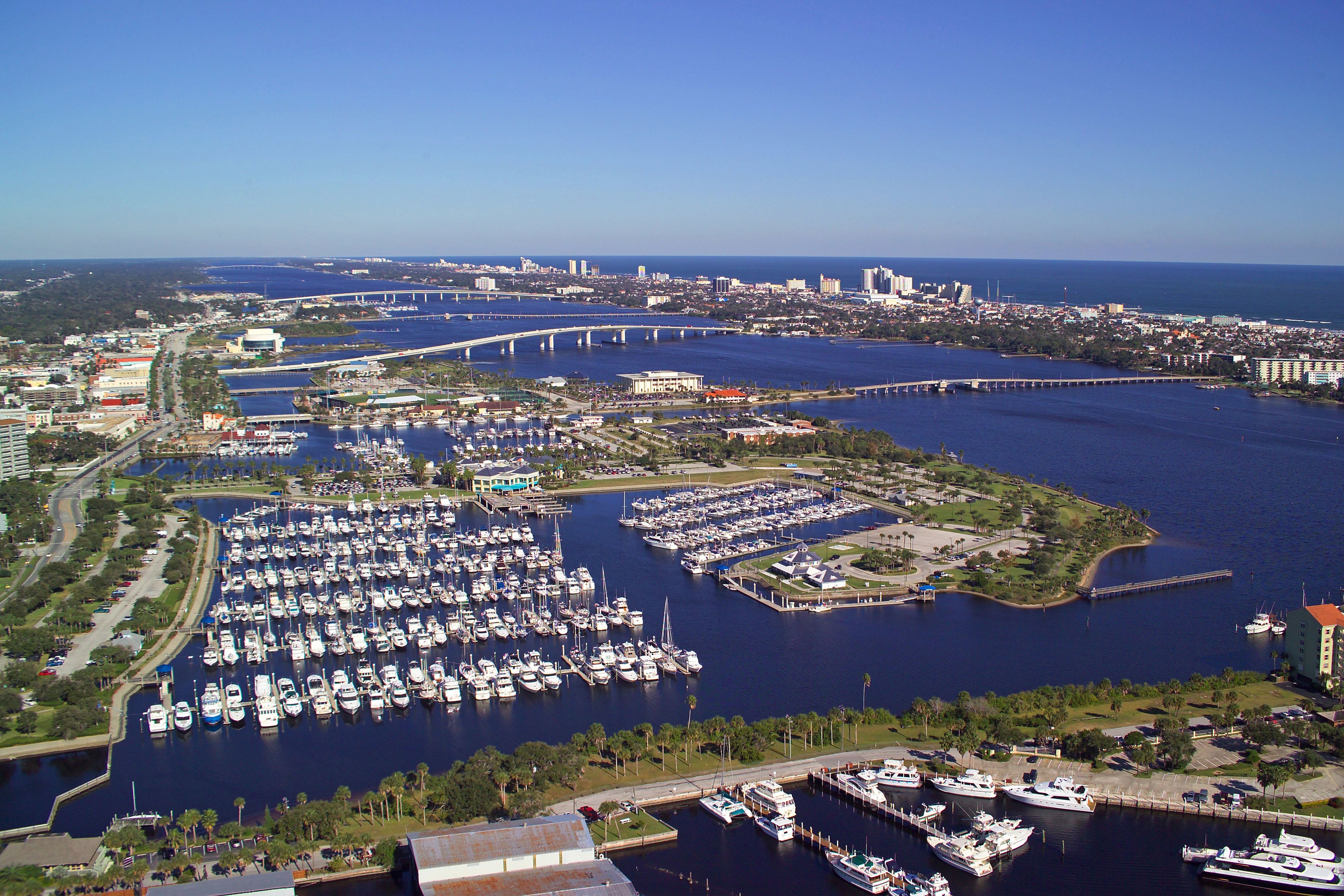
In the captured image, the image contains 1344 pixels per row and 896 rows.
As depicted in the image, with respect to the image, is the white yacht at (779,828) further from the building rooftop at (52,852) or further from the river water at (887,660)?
the building rooftop at (52,852)

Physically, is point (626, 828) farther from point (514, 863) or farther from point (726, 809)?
Answer: point (514, 863)

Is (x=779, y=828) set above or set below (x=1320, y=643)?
below

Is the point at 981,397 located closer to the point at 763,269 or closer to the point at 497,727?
the point at 497,727

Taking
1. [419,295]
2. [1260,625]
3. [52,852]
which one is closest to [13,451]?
[52,852]

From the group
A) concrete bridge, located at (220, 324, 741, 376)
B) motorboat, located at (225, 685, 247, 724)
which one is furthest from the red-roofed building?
concrete bridge, located at (220, 324, 741, 376)

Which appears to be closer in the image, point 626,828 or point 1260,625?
point 626,828

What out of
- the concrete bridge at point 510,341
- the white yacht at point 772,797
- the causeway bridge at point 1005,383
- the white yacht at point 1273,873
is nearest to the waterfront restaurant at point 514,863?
the white yacht at point 772,797

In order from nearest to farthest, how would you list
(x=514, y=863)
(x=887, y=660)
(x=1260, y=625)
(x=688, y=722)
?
(x=514, y=863) → (x=688, y=722) → (x=887, y=660) → (x=1260, y=625)

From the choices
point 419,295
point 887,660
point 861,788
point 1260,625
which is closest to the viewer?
point 861,788
